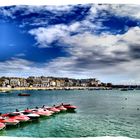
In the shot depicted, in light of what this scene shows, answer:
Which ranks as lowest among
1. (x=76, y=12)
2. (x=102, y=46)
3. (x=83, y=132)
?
(x=83, y=132)

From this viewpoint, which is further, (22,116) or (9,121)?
(22,116)

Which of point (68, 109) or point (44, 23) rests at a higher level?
point (44, 23)

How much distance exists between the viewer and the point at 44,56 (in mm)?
8289

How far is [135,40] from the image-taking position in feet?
24.7

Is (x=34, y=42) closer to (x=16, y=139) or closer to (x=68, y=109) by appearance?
(x=16, y=139)

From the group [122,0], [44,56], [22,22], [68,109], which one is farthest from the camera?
[68,109]

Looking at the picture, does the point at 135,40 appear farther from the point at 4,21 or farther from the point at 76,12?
the point at 4,21

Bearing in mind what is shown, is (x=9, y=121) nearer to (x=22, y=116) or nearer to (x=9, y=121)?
(x=9, y=121)

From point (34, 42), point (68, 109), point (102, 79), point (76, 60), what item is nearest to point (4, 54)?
point (34, 42)

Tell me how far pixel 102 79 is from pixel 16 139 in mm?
2326

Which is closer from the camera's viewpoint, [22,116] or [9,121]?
[9,121]

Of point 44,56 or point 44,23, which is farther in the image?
point 44,56

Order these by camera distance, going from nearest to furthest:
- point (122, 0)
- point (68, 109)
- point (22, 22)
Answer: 1. point (122, 0)
2. point (22, 22)
3. point (68, 109)

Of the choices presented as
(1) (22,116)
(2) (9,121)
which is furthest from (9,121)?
(1) (22,116)
